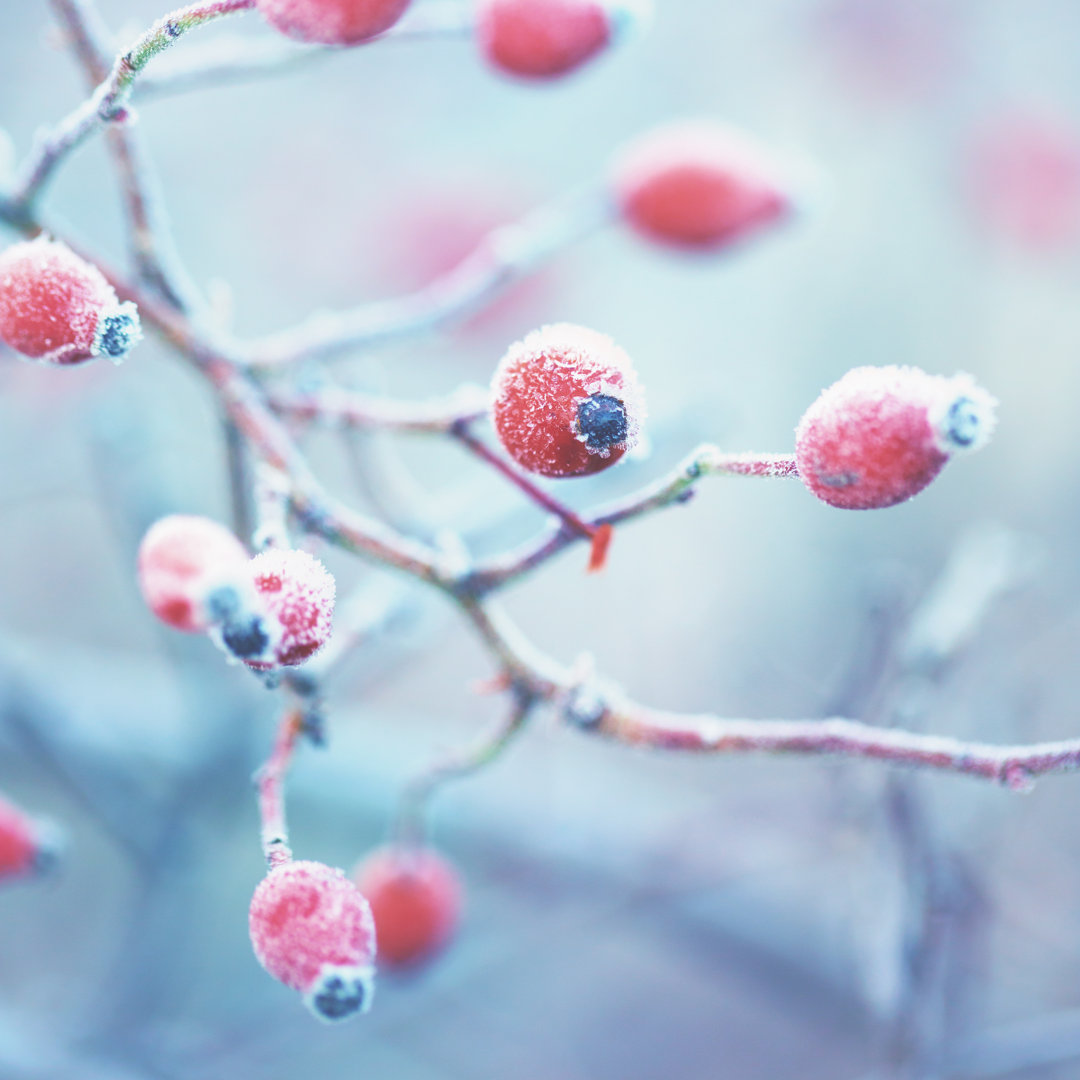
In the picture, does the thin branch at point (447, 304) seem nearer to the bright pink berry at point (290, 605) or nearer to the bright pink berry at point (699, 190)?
the bright pink berry at point (699, 190)

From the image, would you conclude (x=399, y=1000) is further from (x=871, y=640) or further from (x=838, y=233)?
(x=838, y=233)

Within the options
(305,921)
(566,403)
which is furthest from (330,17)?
(305,921)

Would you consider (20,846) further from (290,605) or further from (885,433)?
(885,433)

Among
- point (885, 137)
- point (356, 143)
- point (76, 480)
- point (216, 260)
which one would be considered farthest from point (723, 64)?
point (76, 480)

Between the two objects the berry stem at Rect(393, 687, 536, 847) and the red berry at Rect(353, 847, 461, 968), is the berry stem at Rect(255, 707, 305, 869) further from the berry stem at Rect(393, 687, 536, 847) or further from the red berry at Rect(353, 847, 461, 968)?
the red berry at Rect(353, 847, 461, 968)

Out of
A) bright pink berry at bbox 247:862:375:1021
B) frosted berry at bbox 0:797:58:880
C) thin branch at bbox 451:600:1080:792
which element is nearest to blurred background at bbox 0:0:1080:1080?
thin branch at bbox 451:600:1080:792

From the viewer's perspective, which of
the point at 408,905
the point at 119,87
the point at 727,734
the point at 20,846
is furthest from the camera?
the point at 408,905
